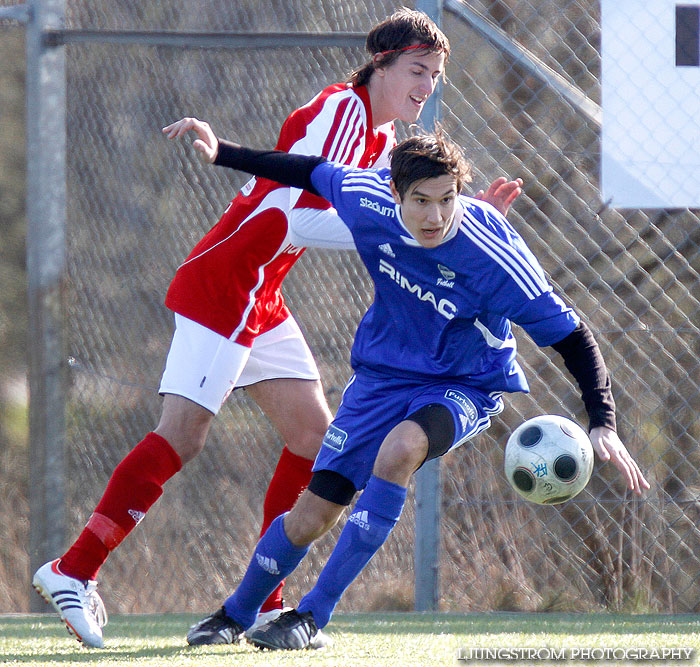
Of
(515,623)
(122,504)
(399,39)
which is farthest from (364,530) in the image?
(399,39)

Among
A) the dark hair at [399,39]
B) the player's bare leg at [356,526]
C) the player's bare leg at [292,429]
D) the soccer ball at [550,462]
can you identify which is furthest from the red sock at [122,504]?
the dark hair at [399,39]

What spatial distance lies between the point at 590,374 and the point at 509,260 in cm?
36

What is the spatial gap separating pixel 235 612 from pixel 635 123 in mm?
2310

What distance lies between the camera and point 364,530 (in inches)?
112

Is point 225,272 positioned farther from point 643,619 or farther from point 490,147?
point 643,619

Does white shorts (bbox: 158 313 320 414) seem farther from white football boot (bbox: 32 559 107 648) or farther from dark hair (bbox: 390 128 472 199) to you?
dark hair (bbox: 390 128 472 199)

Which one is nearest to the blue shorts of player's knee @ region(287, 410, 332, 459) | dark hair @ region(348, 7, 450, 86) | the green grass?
player's knee @ region(287, 410, 332, 459)

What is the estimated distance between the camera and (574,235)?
4293 mm

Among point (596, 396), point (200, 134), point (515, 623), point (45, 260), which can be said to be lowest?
point (45, 260)

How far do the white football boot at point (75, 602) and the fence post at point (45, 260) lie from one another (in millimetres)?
1021

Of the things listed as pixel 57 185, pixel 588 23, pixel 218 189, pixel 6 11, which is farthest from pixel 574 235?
pixel 6 11

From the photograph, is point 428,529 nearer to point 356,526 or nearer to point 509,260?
point 356,526

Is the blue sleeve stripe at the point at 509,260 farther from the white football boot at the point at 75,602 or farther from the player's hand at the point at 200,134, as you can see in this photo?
the white football boot at the point at 75,602

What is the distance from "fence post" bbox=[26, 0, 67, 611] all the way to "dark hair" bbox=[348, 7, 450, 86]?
4.72 ft
